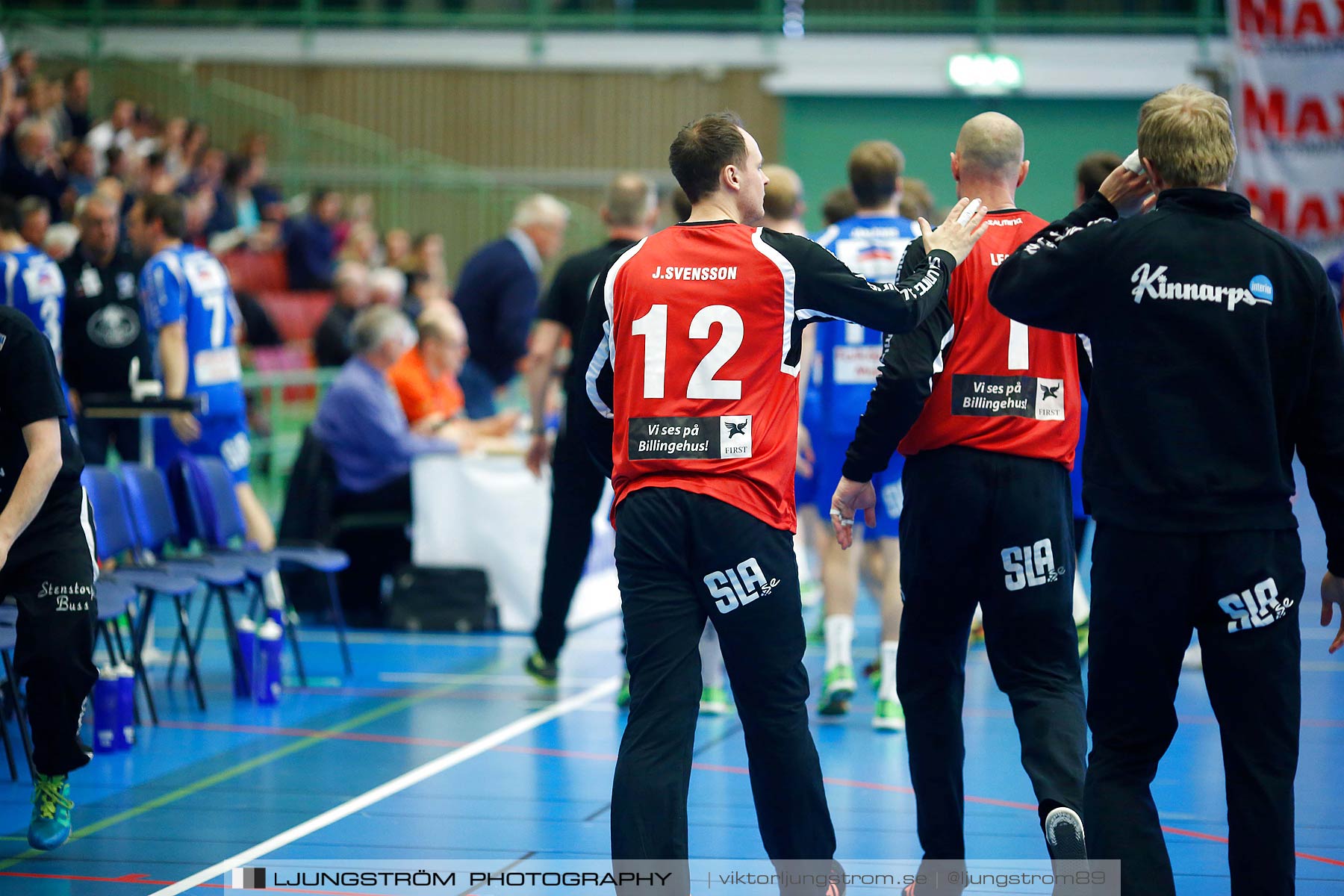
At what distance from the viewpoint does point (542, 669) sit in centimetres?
678

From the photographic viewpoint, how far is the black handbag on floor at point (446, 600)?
8.28 meters

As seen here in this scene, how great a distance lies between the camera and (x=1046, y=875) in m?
4.08

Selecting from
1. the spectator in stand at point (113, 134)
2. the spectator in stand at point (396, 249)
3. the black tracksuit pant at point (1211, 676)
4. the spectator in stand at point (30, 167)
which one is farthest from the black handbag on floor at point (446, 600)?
the spectator in stand at point (113, 134)

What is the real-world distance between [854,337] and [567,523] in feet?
4.60

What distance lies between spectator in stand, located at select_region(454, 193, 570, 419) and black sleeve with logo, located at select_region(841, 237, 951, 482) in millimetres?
5991

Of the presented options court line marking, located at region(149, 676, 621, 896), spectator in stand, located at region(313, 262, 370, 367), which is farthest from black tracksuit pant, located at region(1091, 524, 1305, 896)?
spectator in stand, located at region(313, 262, 370, 367)

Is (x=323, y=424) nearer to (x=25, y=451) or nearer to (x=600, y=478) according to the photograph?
(x=600, y=478)

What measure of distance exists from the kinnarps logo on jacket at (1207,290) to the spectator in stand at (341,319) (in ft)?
29.7

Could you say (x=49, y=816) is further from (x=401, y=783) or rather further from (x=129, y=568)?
(x=129, y=568)

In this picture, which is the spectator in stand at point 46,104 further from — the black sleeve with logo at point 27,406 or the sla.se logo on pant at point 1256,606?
the sla.se logo on pant at point 1256,606

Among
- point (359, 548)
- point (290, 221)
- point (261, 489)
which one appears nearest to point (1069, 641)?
point (359, 548)

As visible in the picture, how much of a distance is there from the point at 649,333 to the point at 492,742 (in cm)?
276

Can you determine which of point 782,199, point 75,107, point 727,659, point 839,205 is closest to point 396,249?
point 75,107

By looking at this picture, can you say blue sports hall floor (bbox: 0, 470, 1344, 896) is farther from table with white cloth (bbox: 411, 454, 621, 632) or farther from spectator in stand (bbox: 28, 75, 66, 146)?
spectator in stand (bbox: 28, 75, 66, 146)
